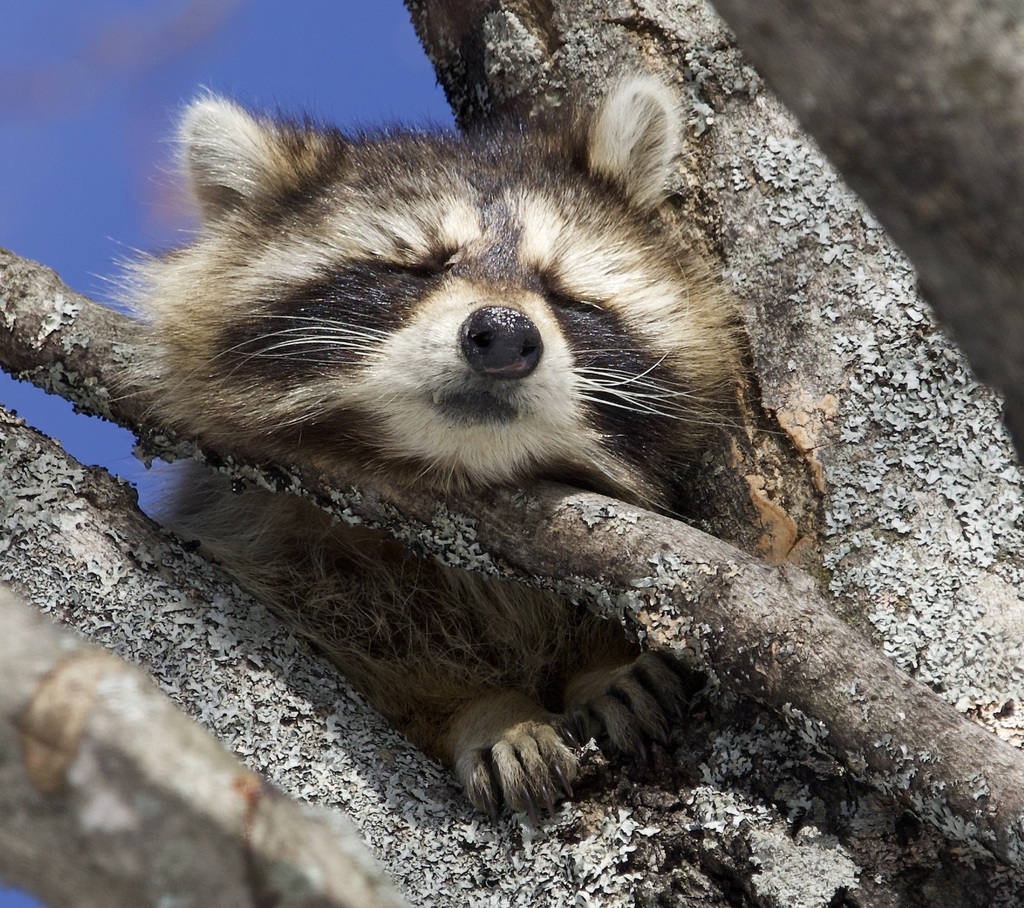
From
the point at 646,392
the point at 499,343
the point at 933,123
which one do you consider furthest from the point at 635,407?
the point at 933,123

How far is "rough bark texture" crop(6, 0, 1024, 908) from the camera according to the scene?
7.07 feet

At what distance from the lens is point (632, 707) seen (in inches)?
104

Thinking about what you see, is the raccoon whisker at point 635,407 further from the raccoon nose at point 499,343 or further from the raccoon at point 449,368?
the raccoon nose at point 499,343

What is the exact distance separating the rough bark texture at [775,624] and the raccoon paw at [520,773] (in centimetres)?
5

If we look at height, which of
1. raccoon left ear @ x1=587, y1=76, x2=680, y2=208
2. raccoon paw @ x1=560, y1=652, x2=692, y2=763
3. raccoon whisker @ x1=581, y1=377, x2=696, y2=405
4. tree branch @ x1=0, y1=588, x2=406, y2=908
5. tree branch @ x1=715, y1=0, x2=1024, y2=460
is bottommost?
tree branch @ x1=0, y1=588, x2=406, y2=908

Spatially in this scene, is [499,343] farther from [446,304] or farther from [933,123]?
[933,123]

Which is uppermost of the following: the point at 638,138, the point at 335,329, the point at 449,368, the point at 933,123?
the point at 638,138

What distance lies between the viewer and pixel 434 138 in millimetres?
3439

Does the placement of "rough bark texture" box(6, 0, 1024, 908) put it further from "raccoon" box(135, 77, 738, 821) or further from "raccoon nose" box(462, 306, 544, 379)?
"raccoon nose" box(462, 306, 544, 379)

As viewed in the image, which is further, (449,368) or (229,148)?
(229,148)

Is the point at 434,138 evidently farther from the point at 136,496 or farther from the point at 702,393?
the point at 136,496

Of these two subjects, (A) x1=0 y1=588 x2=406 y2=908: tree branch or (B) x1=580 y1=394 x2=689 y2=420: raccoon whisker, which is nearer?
(A) x1=0 y1=588 x2=406 y2=908: tree branch

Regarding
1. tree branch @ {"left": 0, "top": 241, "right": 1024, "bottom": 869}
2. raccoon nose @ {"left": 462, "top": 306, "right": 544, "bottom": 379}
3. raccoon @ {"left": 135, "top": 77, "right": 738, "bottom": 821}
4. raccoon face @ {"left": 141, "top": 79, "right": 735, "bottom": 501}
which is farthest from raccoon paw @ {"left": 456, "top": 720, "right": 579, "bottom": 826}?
raccoon nose @ {"left": 462, "top": 306, "right": 544, "bottom": 379}

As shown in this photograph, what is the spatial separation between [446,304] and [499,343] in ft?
0.88
